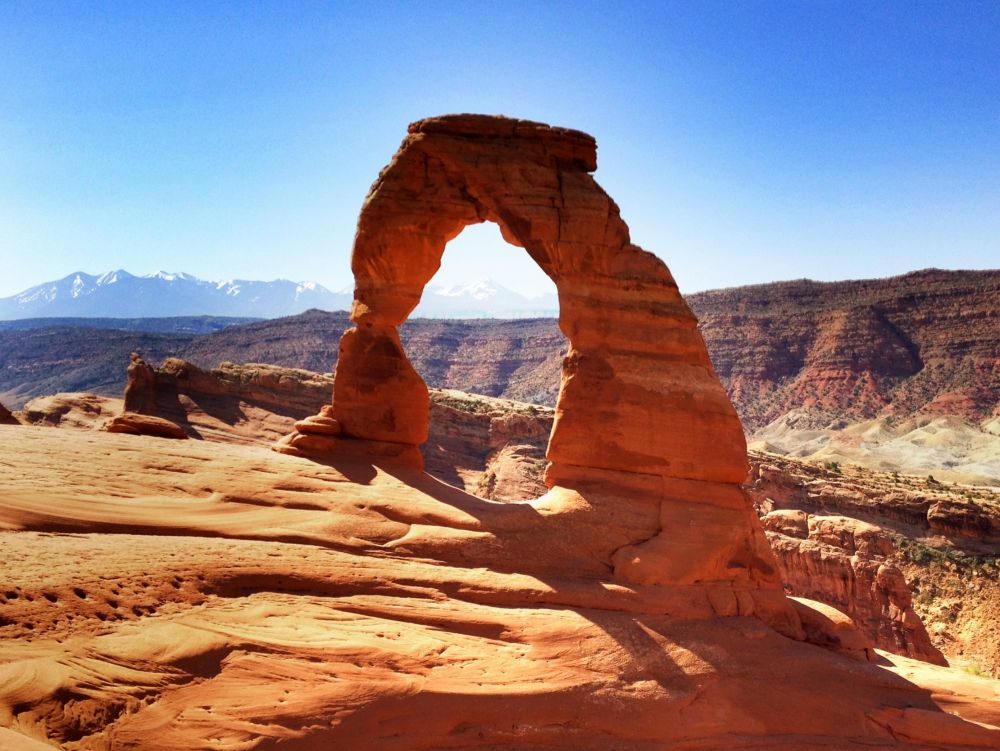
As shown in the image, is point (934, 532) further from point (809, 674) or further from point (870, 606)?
point (809, 674)

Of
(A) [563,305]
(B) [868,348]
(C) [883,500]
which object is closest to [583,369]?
(A) [563,305]

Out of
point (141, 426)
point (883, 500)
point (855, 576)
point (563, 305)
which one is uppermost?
point (563, 305)

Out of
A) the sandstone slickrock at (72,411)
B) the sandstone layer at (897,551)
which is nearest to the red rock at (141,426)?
the sandstone slickrock at (72,411)

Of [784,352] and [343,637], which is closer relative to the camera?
[343,637]

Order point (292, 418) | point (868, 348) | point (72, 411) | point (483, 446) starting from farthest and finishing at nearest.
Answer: point (868, 348) < point (483, 446) < point (292, 418) < point (72, 411)

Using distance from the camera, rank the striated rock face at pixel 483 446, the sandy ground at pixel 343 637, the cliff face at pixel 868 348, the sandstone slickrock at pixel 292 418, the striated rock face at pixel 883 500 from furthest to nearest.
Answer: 1. the cliff face at pixel 868 348
2. the striated rock face at pixel 483 446
3. the sandstone slickrock at pixel 292 418
4. the striated rock face at pixel 883 500
5. the sandy ground at pixel 343 637

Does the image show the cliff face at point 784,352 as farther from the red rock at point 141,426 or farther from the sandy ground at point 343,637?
the sandy ground at point 343,637

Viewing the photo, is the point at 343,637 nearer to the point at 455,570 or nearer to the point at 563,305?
the point at 455,570

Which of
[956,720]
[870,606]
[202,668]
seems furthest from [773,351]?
[202,668]
